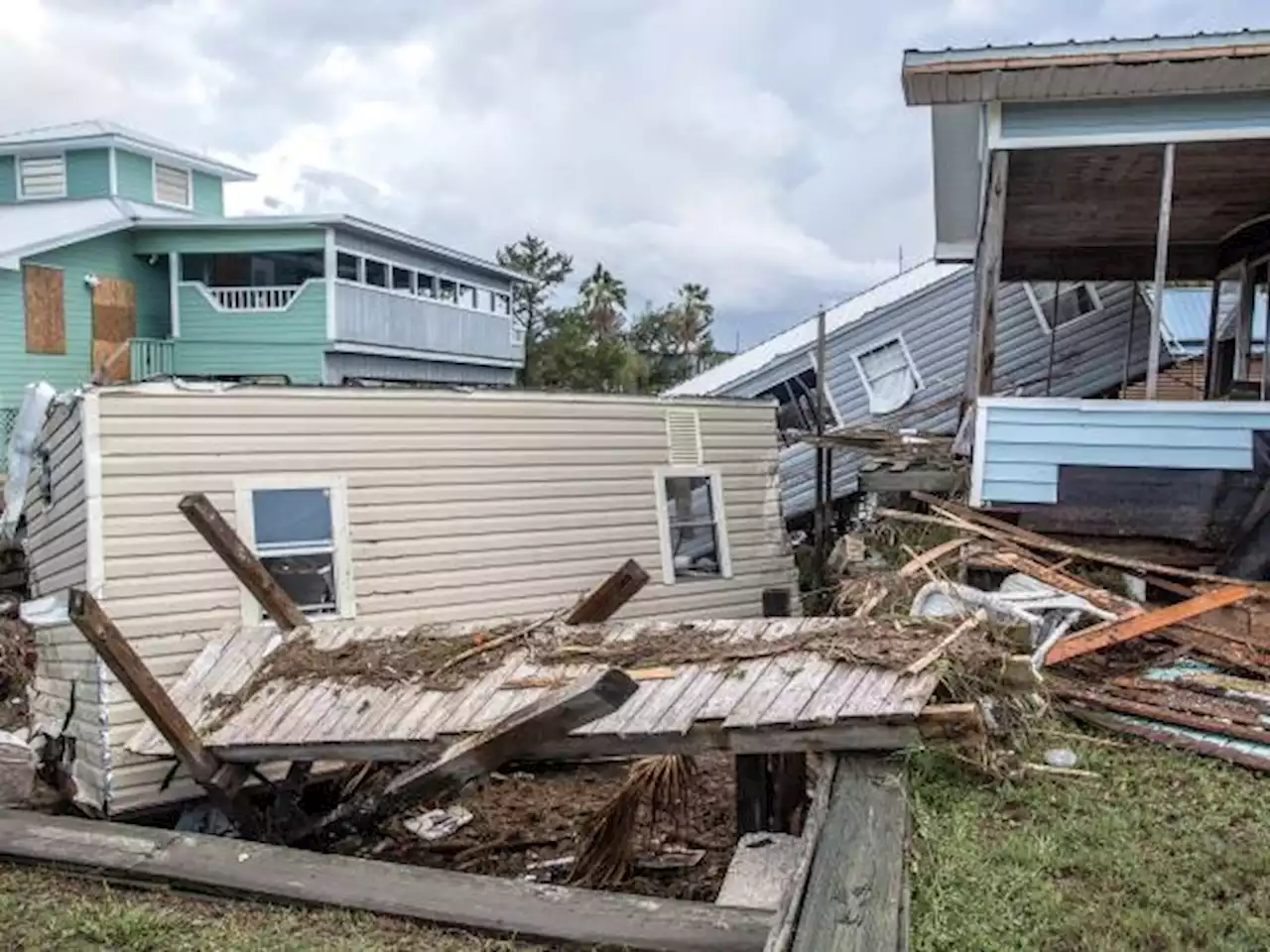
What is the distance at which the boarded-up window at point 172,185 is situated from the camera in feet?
81.1

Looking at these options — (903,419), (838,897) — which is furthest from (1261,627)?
(903,419)

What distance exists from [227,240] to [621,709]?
65.2ft

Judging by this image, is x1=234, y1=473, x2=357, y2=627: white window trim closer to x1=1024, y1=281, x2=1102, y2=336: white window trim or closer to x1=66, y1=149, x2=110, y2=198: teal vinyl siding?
x1=1024, y1=281, x2=1102, y2=336: white window trim

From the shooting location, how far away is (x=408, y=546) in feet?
31.2

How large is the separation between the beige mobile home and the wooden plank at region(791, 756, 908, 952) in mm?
5605

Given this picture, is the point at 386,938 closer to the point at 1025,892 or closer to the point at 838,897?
the point at 838,897

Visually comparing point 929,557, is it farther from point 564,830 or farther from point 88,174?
point 88,174

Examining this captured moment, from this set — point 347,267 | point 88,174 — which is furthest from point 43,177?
point 347,267

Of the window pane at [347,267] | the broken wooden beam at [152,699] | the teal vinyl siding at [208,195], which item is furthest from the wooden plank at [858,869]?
the teal vinyl siding at [208,195]

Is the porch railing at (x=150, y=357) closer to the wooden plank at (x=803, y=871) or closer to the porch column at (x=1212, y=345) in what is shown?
the porch column at (x=1212, y=345)

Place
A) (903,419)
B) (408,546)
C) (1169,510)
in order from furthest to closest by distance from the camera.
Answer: (903,419)
(408,546)
(1169,510)

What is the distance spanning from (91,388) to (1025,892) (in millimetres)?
7034

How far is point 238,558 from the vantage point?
689 cm

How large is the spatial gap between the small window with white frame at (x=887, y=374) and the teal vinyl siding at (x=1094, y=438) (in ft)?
30.1
